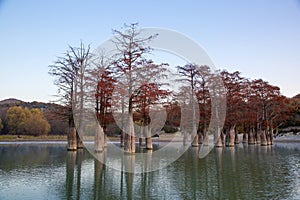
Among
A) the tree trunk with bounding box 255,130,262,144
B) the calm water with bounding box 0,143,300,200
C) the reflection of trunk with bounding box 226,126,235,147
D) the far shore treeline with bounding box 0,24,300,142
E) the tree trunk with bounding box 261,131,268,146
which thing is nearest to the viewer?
the calm water with bounding box 0,143,300,200

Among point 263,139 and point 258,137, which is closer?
point 263,139

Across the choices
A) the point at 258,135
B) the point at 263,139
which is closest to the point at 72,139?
the point at 263,139

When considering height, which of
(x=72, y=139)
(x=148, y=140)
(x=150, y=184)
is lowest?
(x=150, y=184)

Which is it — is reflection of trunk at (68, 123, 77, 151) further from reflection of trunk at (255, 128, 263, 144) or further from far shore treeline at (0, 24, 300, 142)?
reflection of trunk at (255, 128, 263, 144)

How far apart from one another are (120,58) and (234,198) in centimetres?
1473

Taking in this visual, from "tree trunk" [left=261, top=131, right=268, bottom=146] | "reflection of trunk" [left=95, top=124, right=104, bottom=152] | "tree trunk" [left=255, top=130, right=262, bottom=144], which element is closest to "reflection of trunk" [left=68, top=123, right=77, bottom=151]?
"reflection of trunk" [left=95, top=124, right=104, bottom=152]

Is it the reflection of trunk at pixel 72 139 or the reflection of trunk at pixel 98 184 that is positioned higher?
the reflection of trunk at pixel 72 139

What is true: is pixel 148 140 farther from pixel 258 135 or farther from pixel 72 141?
pixel 258 135

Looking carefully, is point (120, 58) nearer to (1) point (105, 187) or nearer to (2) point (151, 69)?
(2) point (151, 69)

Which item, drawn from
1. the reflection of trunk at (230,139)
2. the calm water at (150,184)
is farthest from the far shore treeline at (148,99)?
the calm water at (150,184)

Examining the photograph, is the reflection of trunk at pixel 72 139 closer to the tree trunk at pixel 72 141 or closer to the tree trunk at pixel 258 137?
the tree trunk at pixel 72 141

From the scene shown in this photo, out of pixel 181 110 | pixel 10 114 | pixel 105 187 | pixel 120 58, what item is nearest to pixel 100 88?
pixel 120 58

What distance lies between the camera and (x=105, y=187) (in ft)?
28.5

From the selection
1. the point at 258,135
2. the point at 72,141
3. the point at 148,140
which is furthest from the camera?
the point at 258,135
